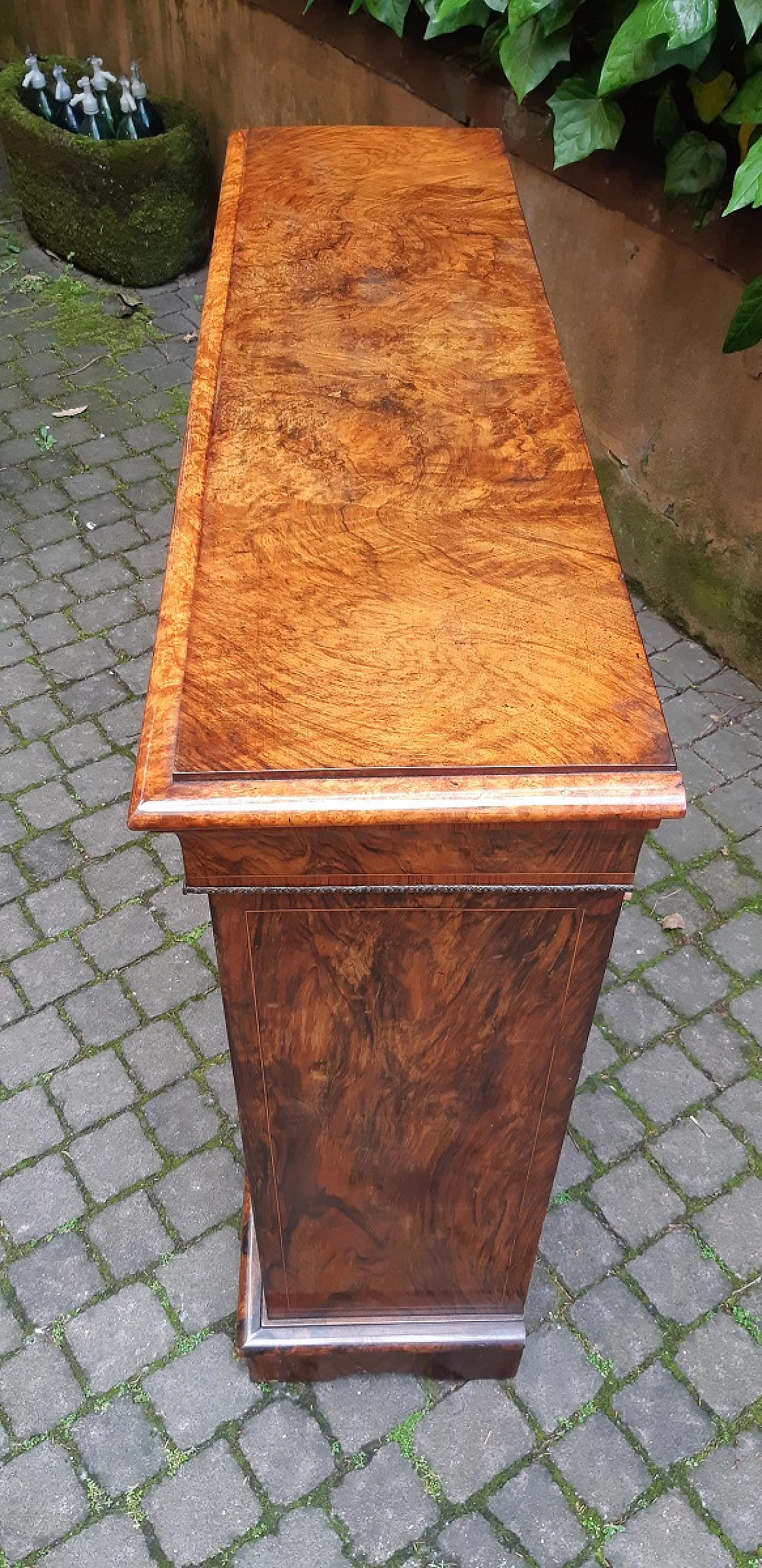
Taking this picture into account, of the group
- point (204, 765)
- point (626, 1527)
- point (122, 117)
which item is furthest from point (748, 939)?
point (122, 117)

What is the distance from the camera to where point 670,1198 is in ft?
8.00

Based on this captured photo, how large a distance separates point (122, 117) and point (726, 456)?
10.9 feet

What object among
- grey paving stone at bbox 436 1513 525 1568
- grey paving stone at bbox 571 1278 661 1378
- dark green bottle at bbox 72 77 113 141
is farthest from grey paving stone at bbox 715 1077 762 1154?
dark green bottle at bbox 72 77 113 141

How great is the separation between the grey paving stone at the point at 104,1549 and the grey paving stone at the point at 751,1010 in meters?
1.62

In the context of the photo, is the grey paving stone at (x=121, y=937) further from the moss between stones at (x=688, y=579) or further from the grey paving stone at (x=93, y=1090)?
the moss between stones at (x=688, y=579)

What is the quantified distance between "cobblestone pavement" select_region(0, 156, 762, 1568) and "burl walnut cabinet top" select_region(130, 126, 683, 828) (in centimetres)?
144

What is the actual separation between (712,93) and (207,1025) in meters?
2.53

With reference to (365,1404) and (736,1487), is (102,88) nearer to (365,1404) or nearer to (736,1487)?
(365,1404)

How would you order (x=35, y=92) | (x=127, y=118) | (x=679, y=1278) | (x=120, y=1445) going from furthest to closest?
(x=35, y=92) < (x=127, y=118) < (x=679, y=1278) < (x=120, y=1445)

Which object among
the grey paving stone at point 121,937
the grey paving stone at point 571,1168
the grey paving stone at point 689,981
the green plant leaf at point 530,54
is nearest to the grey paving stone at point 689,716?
the grey paving stone at point 689,981

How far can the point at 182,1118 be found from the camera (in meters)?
2.53

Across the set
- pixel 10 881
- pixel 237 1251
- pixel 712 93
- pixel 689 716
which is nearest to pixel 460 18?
pixel 712 93

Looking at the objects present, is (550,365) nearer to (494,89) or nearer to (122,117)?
(494,89)

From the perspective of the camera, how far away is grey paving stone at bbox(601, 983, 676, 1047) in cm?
270
